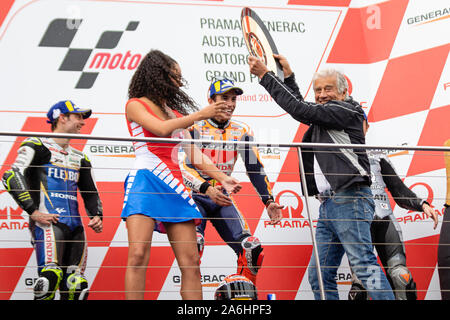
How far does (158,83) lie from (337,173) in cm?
92

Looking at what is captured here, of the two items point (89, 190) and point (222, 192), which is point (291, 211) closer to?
point (222, 192)

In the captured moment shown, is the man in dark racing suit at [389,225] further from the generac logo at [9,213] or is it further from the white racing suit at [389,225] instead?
the generac logo at [9,213]

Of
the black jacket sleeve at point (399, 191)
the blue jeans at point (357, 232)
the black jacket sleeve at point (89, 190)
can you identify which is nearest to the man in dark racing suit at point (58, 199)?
the black jacket sleeve at point (89, 190)

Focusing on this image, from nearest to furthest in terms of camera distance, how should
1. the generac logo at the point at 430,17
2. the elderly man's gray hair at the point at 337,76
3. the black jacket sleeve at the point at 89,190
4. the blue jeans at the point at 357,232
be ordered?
the blue jeans at the point at 357,232 → the elderly man's gray hair at the point at 337,76 → the black jacket sleeve at the point at 89,190 → the generac logo at the point at 430,17

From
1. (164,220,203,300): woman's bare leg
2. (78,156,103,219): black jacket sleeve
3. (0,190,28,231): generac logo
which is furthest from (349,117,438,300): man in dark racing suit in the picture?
(0,190,28,231): generac logo

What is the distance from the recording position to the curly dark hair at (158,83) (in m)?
2.45

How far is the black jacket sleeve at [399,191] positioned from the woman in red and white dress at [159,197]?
4.83 ft

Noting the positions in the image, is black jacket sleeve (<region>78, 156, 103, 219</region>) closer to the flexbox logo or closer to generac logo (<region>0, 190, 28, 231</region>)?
generac logo (<region>0, 190, 28, 231</region>)

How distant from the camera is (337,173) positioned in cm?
271

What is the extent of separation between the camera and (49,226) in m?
3.20

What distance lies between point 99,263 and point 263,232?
1062 millimetres

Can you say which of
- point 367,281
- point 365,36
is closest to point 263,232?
point 367,281

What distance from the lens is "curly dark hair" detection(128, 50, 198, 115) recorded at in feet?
8.04

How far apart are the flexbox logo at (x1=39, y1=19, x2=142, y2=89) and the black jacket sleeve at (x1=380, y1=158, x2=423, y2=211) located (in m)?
1.75
